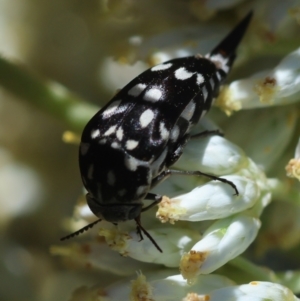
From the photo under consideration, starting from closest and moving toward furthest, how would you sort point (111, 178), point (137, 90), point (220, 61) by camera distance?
1. point (111, 178)
2. point (137, 90)
3. point (220, 61)

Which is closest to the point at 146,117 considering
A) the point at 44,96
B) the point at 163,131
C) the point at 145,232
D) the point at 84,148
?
the point at 163,131

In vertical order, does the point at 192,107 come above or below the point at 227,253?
above

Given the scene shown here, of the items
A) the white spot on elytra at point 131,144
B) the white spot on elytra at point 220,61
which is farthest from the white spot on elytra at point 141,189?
the white spot on elytra at point 220,61

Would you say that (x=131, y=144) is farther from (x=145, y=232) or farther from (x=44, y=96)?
(x=44, y=96)

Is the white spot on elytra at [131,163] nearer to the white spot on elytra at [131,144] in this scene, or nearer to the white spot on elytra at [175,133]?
the white spot on elytra at [131,144]

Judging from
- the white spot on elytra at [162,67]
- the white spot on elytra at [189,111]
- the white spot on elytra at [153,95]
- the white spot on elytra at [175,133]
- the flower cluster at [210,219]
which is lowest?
the flower cluster at [210,219]

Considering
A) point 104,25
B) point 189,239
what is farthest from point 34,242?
point 189,239

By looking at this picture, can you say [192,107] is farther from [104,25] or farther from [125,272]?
[104,25]
